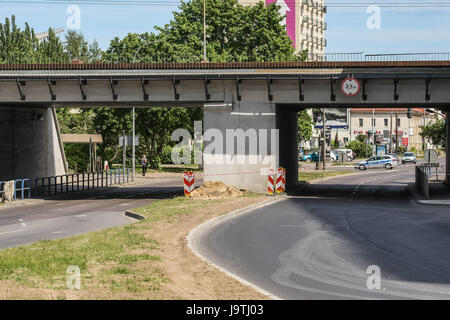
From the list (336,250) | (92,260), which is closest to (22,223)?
(92,260)

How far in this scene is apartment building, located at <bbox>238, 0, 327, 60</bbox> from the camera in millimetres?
131125

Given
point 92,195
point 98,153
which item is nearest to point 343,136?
point 98,153

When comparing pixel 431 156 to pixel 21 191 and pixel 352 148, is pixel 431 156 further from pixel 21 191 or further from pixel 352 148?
pixel 352 148

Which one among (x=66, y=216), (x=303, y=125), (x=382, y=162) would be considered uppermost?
(x=303, y=125)

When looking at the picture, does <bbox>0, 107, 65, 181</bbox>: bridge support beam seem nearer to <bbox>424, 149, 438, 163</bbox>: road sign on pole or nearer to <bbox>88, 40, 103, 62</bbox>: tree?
<bbox>424, 149, 438, 163</bbox>: road sign on pole

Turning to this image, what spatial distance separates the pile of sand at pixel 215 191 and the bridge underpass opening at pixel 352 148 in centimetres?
546

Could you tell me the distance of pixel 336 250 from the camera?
56.1ft

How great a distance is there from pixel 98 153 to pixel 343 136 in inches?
2914

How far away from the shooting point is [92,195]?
4081cm

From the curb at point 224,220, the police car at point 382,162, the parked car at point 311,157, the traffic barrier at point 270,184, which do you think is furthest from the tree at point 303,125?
the traffic barrier at point 270,184

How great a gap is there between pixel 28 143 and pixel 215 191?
1515 cm

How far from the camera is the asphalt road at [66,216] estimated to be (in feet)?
68.5

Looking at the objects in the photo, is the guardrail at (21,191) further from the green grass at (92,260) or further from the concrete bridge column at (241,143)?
the green grass at (92,260)
